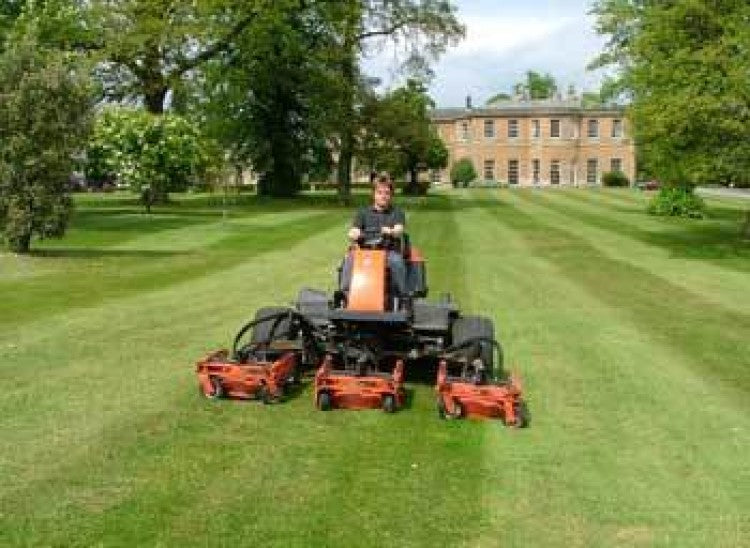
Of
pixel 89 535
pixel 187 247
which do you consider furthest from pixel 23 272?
pixel 89 535

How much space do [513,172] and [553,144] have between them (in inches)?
214

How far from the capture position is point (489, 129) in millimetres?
124250

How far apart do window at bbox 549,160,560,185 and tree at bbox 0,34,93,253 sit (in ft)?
330

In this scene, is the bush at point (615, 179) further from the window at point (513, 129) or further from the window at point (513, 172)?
the window at point (513, 129)

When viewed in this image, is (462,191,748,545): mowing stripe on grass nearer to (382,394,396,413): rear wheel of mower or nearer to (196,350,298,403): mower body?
(382,394,396,413): rear wheel of mower

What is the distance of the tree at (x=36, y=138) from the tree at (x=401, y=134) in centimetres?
4154

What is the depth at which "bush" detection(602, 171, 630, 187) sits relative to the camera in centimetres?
11319

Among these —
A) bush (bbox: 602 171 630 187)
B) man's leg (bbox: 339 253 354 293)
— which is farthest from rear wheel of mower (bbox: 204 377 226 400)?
bush (bbox: 602 171 630 187)

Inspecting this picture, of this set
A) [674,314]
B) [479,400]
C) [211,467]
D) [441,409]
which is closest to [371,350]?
[441,409]

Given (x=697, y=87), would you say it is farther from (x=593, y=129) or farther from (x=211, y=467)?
(x=593, y=129)

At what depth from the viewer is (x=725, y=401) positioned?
1059cm

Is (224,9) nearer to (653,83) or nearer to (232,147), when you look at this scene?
(232,147)

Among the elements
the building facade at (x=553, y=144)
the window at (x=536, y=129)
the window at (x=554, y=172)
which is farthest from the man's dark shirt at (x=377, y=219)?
the window at (x=536, y=129)

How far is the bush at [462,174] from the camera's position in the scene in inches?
4387
